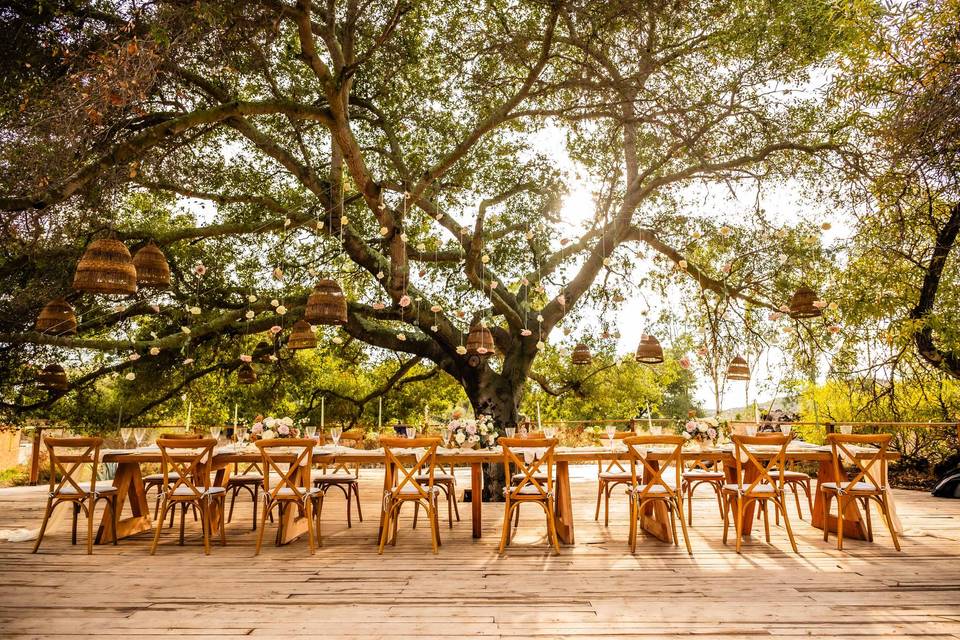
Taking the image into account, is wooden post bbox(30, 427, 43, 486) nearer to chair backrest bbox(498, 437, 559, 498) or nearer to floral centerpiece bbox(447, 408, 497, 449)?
floral centerpiece bbox(447, 408, 497, 449)

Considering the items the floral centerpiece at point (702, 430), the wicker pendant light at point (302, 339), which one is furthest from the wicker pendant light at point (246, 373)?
the floral centerpiece at point (702, 430)

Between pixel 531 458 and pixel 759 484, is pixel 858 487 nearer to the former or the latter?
pixel 759 484

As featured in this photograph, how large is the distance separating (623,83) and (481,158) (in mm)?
3573

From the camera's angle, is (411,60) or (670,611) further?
(411,60)

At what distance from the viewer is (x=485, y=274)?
8.63 meters

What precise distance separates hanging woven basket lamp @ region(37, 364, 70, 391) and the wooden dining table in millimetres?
2994

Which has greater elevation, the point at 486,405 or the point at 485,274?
the point at 485,274

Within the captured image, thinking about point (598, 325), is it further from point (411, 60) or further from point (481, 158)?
point (411, 60)

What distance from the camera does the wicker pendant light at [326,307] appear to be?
543cm

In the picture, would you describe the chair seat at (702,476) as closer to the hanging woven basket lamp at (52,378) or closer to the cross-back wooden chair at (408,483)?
the cross-back wooden chair at (408,483)

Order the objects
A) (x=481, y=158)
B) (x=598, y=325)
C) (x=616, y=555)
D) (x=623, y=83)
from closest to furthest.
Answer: (x=616, y=555) → (x=623, y=83) → (x=481, y=158) → (x=598, y=325)

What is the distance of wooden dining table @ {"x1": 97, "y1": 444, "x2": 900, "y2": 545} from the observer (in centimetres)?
527

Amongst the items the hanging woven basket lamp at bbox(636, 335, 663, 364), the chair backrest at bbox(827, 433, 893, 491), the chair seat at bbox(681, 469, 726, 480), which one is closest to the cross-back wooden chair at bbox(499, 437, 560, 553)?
the chair seat at bbox(681, 469, 726, 480)

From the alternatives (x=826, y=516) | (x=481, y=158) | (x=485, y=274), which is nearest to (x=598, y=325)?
(x=485, y=274)
